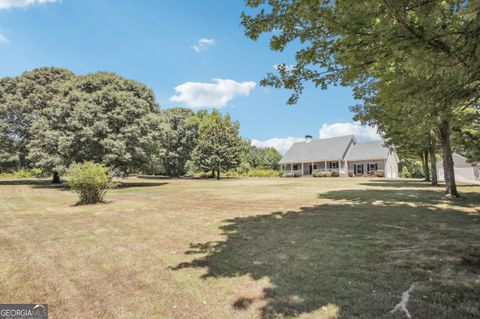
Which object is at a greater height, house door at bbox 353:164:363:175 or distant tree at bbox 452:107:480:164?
distant tree at bbox 452:107:480:164

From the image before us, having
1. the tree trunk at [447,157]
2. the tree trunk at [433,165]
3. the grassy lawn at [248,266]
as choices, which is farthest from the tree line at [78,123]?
the tree trunk at [433,165]

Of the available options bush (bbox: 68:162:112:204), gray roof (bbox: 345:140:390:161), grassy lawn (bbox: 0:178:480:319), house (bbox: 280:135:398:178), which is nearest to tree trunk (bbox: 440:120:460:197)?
grassy lawn (bbox: 0:178:480:319)

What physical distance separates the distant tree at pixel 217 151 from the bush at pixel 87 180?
2644cm

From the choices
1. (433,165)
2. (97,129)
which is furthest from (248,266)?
(433,165)

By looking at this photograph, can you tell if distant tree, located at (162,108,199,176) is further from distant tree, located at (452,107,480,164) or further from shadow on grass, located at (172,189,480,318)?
shadow on grass, located at (172,189,480,318)

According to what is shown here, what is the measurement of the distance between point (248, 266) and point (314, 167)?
43.9 m

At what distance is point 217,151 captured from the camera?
130 ft

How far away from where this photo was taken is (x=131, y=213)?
33.4 feet

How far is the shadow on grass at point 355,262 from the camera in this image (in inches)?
127

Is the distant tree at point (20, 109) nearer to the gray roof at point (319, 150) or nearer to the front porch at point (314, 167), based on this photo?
the gray roof at point (319, 150)

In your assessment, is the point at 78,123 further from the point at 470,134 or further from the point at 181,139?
the point at 470,134

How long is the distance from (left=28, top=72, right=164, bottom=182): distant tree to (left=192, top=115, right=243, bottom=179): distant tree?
45.4ft

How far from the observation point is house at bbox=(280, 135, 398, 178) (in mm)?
39906

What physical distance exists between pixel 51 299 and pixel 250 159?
191ft
